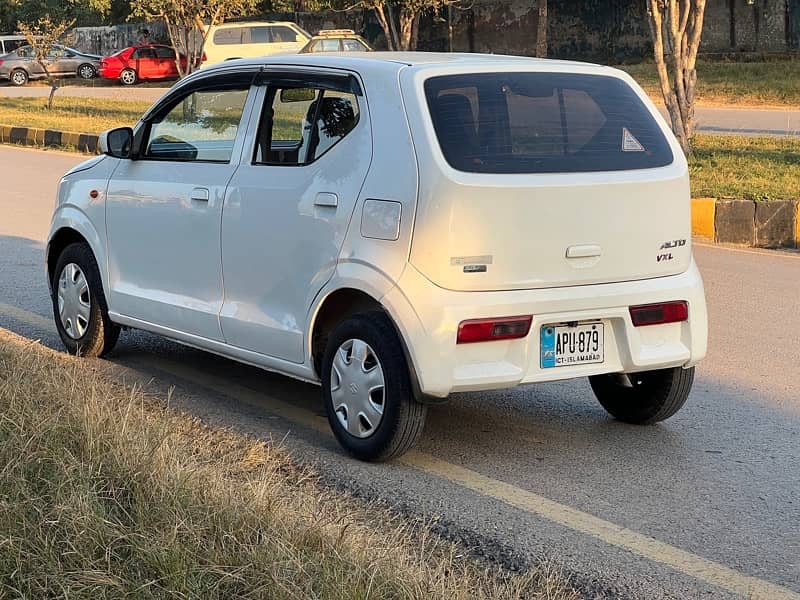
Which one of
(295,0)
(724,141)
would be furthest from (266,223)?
(295,0)

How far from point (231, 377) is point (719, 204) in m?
6.18

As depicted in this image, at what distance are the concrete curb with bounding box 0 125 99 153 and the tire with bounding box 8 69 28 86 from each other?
23.5m

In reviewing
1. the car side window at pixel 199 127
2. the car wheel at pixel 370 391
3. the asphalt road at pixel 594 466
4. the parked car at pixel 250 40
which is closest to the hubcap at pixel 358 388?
the car wheel at pixel 370 391

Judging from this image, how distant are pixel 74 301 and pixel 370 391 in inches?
99.0

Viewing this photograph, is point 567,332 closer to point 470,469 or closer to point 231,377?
point 470,469

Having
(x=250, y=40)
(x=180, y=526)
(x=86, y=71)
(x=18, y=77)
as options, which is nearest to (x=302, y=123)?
(x=180, y=526)

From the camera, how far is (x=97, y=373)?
6496mm

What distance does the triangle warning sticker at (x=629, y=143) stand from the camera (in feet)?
17.1

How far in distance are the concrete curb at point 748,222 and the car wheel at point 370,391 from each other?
690 centimetres

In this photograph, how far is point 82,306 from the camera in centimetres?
684

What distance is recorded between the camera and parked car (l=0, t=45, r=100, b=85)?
4447cm

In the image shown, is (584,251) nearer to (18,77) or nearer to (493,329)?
(493,329)

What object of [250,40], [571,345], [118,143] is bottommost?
[571,345]

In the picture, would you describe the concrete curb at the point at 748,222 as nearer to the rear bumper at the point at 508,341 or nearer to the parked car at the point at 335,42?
the rear bumper at the point at 508,341
